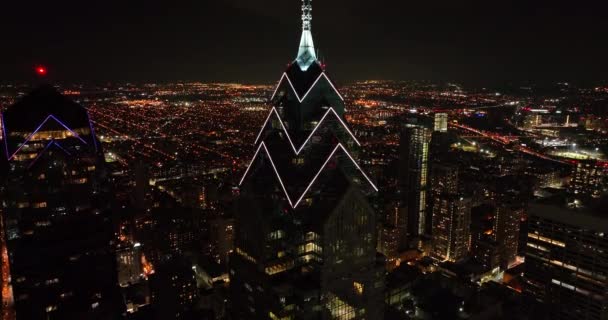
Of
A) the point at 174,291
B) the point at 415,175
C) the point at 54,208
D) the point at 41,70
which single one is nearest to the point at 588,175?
the point at 415,175

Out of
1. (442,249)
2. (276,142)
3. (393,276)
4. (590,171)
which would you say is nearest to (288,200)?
(276,142)

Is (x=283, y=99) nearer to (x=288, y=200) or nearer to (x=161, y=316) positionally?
(x=288, y=200)

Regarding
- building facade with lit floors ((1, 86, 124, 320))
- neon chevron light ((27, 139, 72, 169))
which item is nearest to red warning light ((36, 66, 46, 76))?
building facade with lit floors ((1, 86, 124, 320))

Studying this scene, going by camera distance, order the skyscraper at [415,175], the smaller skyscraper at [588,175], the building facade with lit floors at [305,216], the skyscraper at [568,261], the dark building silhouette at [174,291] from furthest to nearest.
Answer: the skyscraper at [415,175] → the smaller skyscraper at [588,175] → the dark building silhouette at [174,291] → the skyscraper at [568,261] → the building facade with lit floors at [305,216]

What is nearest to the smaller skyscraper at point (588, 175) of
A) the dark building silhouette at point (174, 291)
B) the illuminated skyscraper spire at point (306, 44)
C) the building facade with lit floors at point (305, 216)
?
the building facade with lit floors at point (305, 216)

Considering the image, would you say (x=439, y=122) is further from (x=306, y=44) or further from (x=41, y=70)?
(x=41, y=70)

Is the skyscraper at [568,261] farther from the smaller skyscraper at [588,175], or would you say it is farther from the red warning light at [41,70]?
the red warning light at [41,70]

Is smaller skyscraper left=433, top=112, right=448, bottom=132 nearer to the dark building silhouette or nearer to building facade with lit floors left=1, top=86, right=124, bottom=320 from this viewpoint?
the dark building silhouette
